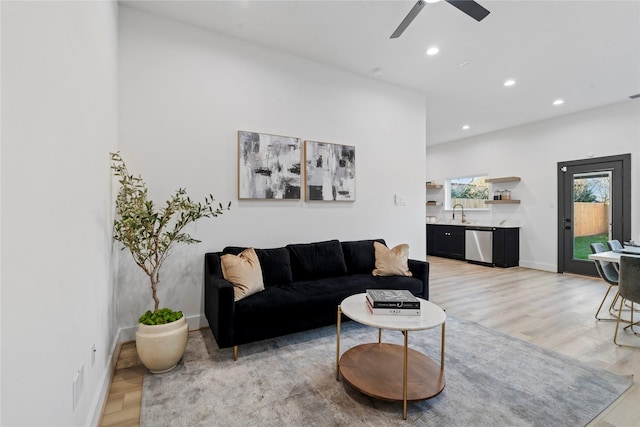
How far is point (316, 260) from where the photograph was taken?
3316mm

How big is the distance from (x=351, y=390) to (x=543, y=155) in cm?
643

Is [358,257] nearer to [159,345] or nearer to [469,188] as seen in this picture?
[159,345]

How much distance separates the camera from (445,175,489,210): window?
735cm

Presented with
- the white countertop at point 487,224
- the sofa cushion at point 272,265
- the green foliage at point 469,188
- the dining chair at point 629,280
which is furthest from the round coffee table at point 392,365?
the green foliage at point 469,188

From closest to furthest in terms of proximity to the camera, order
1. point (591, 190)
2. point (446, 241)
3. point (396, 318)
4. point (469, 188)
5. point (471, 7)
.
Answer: point (396, 318), point (471, 7), point (591, 190), point (446, 241), point (469, 188)

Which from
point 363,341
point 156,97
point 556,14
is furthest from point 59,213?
point 556,14

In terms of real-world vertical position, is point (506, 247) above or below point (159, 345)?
above

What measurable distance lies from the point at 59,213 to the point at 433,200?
8.49 metres

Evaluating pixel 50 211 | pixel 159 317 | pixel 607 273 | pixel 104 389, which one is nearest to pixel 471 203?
pixel 607 273

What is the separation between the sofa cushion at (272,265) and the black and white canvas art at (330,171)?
2.89ft

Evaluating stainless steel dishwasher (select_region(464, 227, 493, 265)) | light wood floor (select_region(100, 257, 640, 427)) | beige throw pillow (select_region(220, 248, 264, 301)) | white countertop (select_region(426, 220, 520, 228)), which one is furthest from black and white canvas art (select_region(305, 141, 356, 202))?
white countertop (select_region(426, 220, 520, 228))

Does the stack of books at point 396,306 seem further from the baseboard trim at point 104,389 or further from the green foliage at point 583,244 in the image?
the green foliage at point 583,244

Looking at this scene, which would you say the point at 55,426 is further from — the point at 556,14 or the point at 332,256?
the point at 556,14

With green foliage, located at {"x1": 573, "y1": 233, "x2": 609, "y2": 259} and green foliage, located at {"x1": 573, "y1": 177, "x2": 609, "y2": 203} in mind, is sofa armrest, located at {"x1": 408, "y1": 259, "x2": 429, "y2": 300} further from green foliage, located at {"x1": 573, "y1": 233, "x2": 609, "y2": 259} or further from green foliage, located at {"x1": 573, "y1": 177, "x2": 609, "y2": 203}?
green foliage, located at {"x1": 573, "y1": 177, "x2": 609, "y2": 203}
